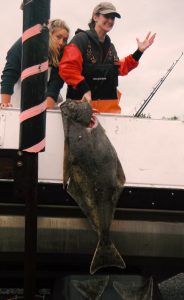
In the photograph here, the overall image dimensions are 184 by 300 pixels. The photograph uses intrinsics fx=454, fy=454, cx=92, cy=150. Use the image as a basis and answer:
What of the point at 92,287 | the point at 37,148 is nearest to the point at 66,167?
the point at 37,148

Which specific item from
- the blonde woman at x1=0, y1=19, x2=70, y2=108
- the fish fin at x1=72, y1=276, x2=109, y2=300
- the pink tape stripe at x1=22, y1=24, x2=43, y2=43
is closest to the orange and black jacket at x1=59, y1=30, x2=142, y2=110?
the blonde woman at x1=0, y1=19, x2=70, y2=108

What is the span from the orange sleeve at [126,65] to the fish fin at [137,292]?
216 cm

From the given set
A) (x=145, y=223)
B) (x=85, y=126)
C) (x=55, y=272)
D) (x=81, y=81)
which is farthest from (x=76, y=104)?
(x=55, y=272)

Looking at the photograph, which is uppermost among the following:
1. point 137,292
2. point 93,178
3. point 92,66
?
point 92,66

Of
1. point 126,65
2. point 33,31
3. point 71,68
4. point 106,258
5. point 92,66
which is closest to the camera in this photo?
point 33,31

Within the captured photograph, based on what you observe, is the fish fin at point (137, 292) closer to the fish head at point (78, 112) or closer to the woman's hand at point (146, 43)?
the fish head at point (78, 112)

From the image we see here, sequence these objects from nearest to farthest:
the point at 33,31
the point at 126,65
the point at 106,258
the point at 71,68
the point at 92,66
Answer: the point at 33,31 < the point at 106,258 < the point at 71,68 < the point at 92,66 < the point at 126,65

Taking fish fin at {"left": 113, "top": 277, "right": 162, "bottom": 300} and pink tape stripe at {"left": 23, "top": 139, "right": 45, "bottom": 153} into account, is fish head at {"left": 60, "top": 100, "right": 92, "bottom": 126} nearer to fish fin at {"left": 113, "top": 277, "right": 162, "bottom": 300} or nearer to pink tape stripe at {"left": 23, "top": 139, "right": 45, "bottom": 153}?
pink tape stripe at {"left": 23, "top": 139, "right": 45, "bottom": 153}

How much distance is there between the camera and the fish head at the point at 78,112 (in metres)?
3.20

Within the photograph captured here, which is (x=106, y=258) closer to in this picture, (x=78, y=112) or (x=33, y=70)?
(x=78, y=112)

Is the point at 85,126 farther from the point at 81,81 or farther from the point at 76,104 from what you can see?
the point at 81,81

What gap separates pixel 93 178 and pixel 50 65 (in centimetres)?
145

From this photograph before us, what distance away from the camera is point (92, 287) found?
3199 millimetres

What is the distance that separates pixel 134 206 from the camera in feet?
10.8
